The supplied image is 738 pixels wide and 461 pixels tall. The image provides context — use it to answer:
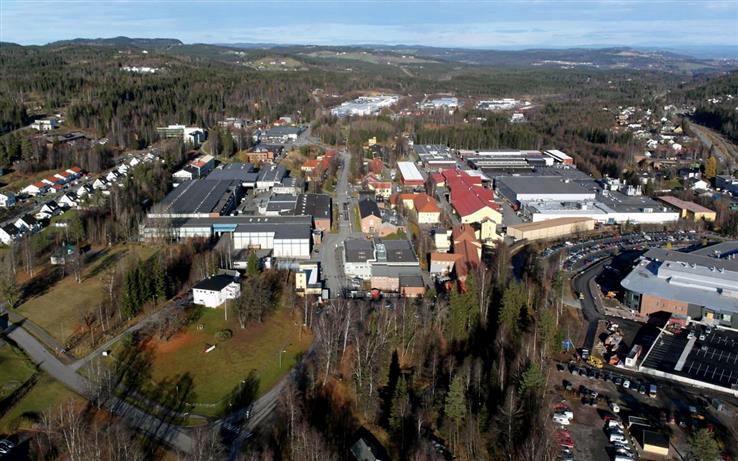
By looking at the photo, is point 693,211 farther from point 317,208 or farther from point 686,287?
point 317,208

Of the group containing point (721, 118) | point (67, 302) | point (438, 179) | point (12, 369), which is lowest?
point (12, 369)

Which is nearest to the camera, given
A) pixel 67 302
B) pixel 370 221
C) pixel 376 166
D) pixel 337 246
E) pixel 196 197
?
pixel 67 302

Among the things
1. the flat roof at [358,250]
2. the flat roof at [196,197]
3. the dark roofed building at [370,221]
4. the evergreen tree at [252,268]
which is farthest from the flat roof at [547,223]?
the flat roof at [196,197]

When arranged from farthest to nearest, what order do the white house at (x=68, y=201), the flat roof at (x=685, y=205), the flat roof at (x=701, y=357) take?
1. the flat roof at (x=685, y=205)
2. the white house at (x=68, y=201)
3. the flat roof at (x=701, y=357)

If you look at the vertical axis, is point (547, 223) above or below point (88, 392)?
above

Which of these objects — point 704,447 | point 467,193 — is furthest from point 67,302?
point 467,193

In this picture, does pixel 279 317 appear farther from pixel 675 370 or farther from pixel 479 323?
pixel 675 370

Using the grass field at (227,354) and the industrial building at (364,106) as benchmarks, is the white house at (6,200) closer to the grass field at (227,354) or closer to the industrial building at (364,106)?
the grass field at (227,354)
